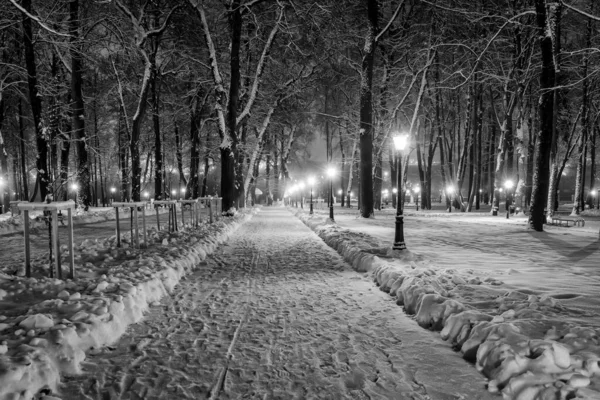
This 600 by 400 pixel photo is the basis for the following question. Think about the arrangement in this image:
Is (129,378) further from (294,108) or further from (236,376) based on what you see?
(294,108)

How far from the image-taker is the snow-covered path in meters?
3.13

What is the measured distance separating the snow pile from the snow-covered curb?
3911mm

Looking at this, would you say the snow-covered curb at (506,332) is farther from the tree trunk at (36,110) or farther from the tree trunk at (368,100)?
the tree trunk at (36,110)

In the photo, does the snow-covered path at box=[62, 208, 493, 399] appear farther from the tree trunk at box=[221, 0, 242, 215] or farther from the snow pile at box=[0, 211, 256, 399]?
the tree trunk at box=[221, 0, 242, 215]

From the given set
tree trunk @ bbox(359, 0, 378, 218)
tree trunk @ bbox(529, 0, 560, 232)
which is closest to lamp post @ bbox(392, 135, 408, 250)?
tree trunk @ bbox(529, 0, 560, 232)

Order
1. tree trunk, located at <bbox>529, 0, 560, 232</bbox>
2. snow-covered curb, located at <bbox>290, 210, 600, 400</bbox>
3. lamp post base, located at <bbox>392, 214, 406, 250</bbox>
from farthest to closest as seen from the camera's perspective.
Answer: tree trunk, located at <bbox>529, 0, 560, 232</bbox>
lamp post base, located at <bbox>392, 214, 406, 250</bbox>
snow-covered curb, located at <bbox>290, 210, 600, 400</bbox>

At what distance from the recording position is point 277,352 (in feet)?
12.7

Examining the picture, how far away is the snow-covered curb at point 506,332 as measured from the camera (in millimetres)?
2875

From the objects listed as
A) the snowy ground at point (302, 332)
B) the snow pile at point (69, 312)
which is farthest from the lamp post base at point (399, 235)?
the snow pile at point (69, 312)

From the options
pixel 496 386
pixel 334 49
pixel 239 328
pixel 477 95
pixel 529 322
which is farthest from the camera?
pixel 477 95

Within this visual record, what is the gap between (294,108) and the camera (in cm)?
3341

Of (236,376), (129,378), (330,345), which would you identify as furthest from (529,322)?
(129,378)

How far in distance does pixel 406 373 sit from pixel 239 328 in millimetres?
2155

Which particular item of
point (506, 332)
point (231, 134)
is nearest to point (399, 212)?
point (506, 332)
